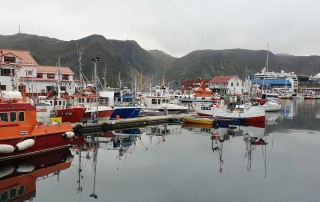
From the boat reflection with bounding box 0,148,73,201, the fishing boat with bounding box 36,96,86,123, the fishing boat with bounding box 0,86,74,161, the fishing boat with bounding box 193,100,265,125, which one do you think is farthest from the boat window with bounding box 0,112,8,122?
the fishing boat with bounding box 193,100,265,125

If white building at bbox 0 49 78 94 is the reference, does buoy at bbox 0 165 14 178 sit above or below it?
below

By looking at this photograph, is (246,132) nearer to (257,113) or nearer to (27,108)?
(257,113)

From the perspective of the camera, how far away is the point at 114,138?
96.7 ft

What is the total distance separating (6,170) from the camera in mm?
18266

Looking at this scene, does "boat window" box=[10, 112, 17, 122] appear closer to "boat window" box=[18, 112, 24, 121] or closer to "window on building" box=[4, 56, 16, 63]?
"boat window" box=[18, 112, 24, 121]

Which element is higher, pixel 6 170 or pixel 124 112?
pixel 124 112

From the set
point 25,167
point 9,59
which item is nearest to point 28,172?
point 25,167

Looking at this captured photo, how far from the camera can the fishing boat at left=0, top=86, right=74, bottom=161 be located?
61.5 ft

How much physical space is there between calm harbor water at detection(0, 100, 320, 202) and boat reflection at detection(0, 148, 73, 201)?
15.6 inches

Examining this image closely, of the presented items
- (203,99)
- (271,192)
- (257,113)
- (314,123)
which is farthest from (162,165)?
(203,99)

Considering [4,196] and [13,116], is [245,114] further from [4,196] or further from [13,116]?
[4,196]

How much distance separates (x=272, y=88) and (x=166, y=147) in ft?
417

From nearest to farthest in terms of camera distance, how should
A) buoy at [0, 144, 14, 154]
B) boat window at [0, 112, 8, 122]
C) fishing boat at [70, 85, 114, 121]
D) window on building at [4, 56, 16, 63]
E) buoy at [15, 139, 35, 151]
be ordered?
buoy at [0, 144, 14, 154] < buoy at [15, 139, 35, 151] < boat window at [0, 112, 8, 122] < fishing boat at [70, 85, 114, 121] < window on building at [4, 56, 16, 63]

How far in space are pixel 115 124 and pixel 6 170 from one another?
15.7m
